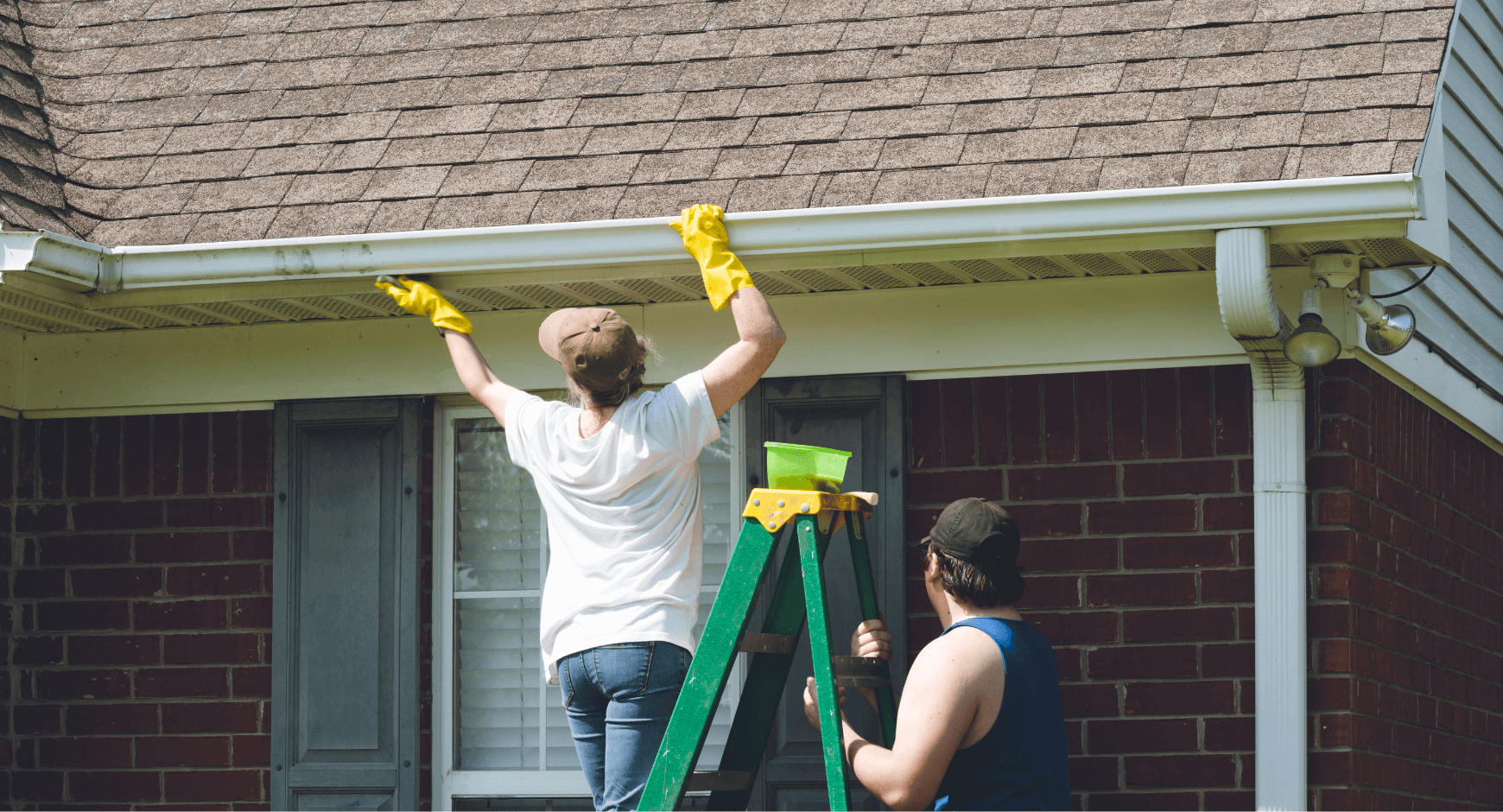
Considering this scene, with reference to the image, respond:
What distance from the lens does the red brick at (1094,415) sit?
4621mm

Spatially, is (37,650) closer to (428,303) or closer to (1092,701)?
(428,303)

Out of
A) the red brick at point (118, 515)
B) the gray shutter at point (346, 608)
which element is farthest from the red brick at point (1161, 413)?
the red brick at point (118, 515)

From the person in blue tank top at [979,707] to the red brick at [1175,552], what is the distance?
1.24 m

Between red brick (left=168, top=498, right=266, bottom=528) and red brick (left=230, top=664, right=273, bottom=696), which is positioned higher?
red brick (left=168, top=498, right=266, bottom=528)

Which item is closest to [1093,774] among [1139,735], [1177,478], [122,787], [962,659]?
[1139,735]

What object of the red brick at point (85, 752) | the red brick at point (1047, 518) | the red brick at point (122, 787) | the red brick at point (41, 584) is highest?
the red brick at point (1047, 518)

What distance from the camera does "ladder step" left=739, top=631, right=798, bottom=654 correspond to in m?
3.73

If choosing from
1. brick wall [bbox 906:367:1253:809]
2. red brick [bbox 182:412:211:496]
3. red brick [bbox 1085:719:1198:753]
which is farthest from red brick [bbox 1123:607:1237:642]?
red brick [bbox 182:412:211:496]

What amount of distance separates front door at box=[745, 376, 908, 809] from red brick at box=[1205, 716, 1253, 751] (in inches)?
34.3

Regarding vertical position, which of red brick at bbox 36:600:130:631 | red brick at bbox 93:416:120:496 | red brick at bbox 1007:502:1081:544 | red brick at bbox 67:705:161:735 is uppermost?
red brick at bbox 93:416:120:496

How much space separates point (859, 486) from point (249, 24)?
2.84 metres

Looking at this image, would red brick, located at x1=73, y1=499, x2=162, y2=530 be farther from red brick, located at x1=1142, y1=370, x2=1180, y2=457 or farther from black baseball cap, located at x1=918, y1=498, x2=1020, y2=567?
red brick, located at x1=1142, y1=370, x2=1180, y2=457

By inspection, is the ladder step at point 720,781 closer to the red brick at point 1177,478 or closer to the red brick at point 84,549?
the red brick at point 1177,478

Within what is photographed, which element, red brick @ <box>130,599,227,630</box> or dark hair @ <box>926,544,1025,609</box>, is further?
red brick @ <box>130,599,227,630</box>
